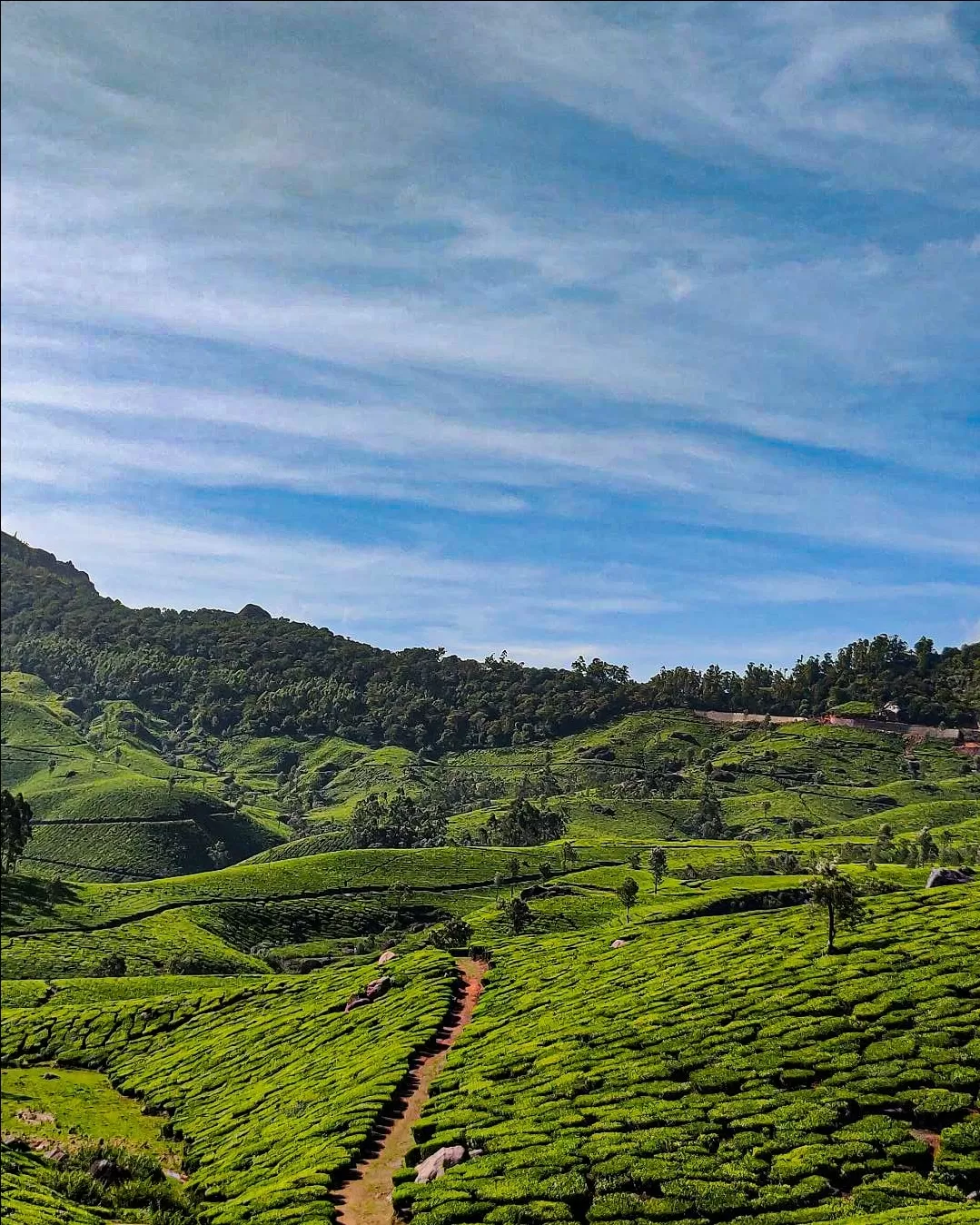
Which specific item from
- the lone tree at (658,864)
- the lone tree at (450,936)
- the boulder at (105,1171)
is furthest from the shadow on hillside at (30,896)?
the lone tree at (658,864)

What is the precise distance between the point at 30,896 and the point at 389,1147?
152m

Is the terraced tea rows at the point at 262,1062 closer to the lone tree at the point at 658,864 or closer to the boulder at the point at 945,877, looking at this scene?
the boulder at the point at 945,877

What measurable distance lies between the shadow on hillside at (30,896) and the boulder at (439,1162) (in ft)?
464

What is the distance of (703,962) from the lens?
289 feet

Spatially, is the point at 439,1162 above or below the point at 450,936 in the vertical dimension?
above

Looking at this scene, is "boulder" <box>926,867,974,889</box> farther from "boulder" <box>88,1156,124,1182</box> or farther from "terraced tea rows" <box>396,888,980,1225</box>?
"boulder" <box>88,1156,124,1182</box>

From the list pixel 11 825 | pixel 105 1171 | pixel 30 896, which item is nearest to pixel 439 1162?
pixel 105 1171

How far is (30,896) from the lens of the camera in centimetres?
17775

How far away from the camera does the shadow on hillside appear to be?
6599 inches

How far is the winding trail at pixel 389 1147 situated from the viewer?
1886 inches

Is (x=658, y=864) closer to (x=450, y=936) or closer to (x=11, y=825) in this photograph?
(x=450, y=936)

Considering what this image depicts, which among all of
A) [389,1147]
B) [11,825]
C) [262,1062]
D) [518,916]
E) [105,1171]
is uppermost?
[389,1147]

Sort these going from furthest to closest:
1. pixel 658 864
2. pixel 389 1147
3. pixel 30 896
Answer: pixel 30 896
pixel 658 864
pixel 389 1147

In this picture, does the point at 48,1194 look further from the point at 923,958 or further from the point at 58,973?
the point at 58,973
